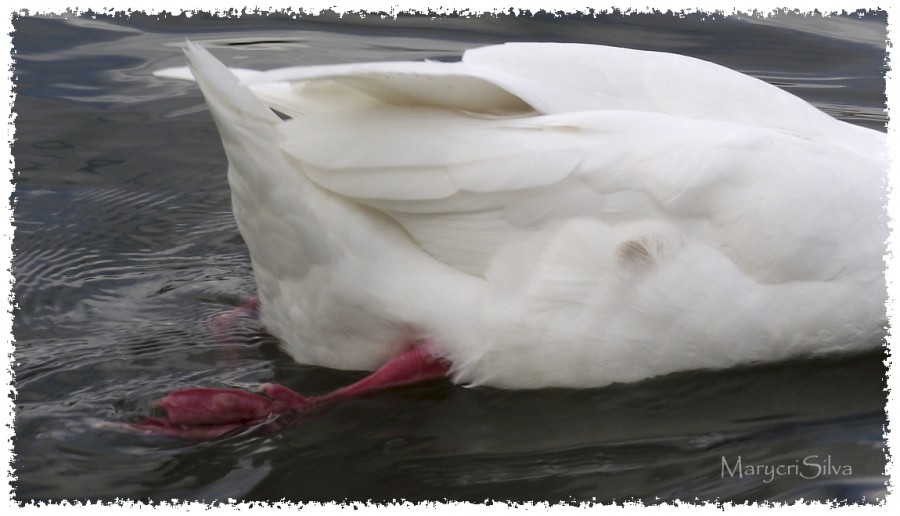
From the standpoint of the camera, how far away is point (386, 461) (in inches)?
158

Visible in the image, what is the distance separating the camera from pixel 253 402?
13.9 ft

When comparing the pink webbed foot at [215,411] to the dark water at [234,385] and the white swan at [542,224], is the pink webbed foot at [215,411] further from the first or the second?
the white swan at [542,224]

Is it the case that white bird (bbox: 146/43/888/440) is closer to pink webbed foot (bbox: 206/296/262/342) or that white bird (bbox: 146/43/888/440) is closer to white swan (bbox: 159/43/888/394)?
white swan (bbox: 159/43/888/394)

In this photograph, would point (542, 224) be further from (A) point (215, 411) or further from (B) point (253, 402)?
(A) point (215, 411)

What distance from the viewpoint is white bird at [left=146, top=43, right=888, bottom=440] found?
398 cm

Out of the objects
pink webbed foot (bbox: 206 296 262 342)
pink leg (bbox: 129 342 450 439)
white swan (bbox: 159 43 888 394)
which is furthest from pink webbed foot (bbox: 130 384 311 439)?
pink webbed foot (bbox: 206 296 262 342)

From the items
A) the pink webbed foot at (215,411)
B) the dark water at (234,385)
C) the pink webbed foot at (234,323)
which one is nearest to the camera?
the dark water at (234,385)

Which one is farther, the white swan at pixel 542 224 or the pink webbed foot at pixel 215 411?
the pink webbed foot at pixel 215 411

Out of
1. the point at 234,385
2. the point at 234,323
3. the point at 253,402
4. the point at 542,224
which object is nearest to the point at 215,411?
the point at 253,402

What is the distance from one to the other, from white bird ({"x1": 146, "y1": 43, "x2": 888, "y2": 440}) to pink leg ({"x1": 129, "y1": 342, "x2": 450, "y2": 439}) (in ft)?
0.28

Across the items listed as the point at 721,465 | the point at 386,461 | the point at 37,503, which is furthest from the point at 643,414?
the point at 37,503

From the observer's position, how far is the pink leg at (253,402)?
4.15 metres

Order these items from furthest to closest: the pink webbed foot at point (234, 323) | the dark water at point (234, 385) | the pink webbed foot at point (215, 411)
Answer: the pink webbed foot at point (234, 323), the pink webbed foot at point (215, 411), the dark water at point (234, 385)

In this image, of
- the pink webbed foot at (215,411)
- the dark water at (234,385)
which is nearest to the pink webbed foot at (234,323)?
the dark water at (234,385)
